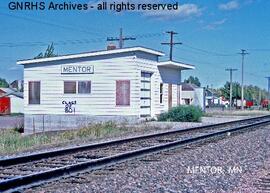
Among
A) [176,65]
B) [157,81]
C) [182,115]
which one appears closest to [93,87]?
[157,81]

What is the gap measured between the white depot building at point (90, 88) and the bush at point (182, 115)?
1.00 metres

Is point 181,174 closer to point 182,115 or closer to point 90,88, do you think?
point 90,88

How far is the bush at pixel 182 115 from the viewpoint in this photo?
3547 cm

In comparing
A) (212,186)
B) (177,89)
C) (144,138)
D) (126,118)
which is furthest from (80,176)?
(177,89)

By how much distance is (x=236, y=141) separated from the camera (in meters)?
20.0

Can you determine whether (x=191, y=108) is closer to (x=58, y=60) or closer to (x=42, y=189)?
(x=58, y=60)

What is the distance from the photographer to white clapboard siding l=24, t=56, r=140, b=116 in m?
32.9

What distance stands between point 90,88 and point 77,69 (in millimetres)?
1456

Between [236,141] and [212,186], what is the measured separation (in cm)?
1065

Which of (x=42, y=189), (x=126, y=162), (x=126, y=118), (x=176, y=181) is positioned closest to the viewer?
(x=42, y=189)

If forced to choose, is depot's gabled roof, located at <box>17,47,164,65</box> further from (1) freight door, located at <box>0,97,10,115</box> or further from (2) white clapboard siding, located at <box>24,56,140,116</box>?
(1) freight door, located at <box>0,97,10,115</box>

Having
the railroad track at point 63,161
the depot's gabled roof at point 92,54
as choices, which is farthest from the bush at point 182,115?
the railroad track at point 63,161

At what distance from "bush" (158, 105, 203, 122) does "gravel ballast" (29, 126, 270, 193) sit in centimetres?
1903

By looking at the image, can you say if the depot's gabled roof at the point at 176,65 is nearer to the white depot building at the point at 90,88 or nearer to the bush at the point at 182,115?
the white depot building at the point at 90,88
